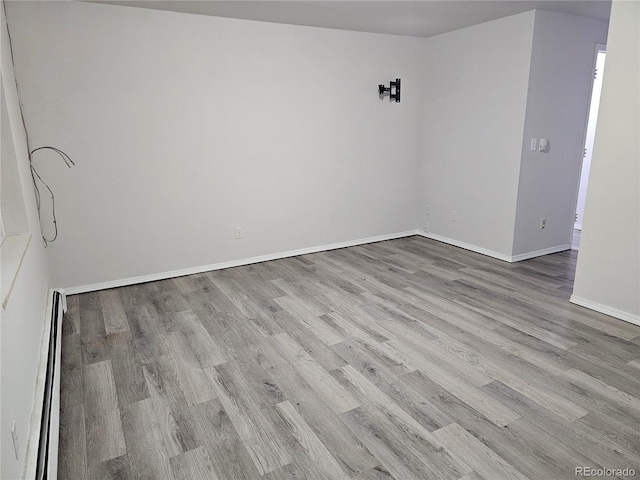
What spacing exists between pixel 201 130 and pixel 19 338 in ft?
8.47

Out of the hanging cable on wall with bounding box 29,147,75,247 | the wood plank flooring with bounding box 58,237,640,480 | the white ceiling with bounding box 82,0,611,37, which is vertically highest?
the white ceiling with bounding box 82,0,611,37

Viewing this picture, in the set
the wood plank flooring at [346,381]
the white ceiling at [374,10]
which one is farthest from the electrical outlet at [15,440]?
the white ceiling at [374,10]

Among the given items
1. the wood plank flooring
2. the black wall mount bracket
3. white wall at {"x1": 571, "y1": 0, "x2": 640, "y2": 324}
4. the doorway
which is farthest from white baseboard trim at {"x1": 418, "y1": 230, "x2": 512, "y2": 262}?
the black wall mount bracket

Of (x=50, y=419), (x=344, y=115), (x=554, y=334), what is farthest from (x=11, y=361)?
(x=344, y=115)

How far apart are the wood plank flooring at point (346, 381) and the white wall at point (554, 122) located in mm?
811

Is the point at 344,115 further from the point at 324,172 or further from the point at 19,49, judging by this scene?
the point at 19,49

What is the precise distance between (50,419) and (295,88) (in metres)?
3.43

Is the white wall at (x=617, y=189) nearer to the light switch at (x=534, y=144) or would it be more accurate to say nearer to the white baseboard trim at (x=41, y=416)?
the light switch at (x=534, y=144)

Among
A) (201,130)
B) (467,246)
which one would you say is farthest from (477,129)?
(201,130)

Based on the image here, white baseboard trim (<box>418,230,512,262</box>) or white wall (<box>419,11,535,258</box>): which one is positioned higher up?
white wall (<box>419,11,535,258</box>)

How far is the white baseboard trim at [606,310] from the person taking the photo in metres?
3.03

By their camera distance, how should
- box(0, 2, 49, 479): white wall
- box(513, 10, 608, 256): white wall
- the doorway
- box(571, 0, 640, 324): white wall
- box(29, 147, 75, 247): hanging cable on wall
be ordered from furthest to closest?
1. the doorway
2. box(513, 10, 608, 256): white wall
3. box(29, 147, 75, 247): hanging cable on wall
4. box(571, 0, 640, 324): white wall
5. box(0, 2, 49, 479): white wall

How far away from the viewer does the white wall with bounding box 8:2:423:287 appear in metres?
3.40

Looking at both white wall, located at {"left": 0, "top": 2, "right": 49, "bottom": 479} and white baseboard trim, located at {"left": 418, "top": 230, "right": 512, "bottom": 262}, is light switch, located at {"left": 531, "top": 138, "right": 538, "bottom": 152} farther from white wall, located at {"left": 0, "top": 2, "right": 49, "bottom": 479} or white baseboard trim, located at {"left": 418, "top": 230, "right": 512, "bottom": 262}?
white wall, located at {"left": 0, "top": 2, "right": 49, "bottom": 479}
